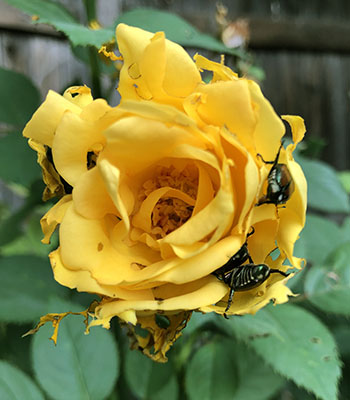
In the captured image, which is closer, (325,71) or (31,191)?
(31,191)

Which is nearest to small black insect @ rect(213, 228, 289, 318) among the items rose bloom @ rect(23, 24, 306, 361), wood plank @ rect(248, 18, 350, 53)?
rose bloom @ rect(23, 24, 306, 361)

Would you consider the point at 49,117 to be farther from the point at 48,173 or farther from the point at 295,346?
the point at 295,346

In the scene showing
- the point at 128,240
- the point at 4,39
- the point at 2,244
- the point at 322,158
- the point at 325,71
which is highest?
the point at 128,240

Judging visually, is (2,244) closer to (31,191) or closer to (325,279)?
(31,191)

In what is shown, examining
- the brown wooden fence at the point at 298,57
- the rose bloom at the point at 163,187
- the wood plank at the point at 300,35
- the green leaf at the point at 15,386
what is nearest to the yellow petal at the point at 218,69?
the rose bloom at the point at 163,187

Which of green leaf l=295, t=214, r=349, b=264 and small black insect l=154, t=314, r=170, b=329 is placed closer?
small black insect l=154, t=314, r=170, b=329

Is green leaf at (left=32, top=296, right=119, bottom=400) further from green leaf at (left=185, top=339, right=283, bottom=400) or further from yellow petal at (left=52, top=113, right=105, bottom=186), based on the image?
yellow petal at (left=52, top=113, right=105, bottom=186)

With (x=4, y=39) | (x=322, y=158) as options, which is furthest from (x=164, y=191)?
(x=322, y=158)
